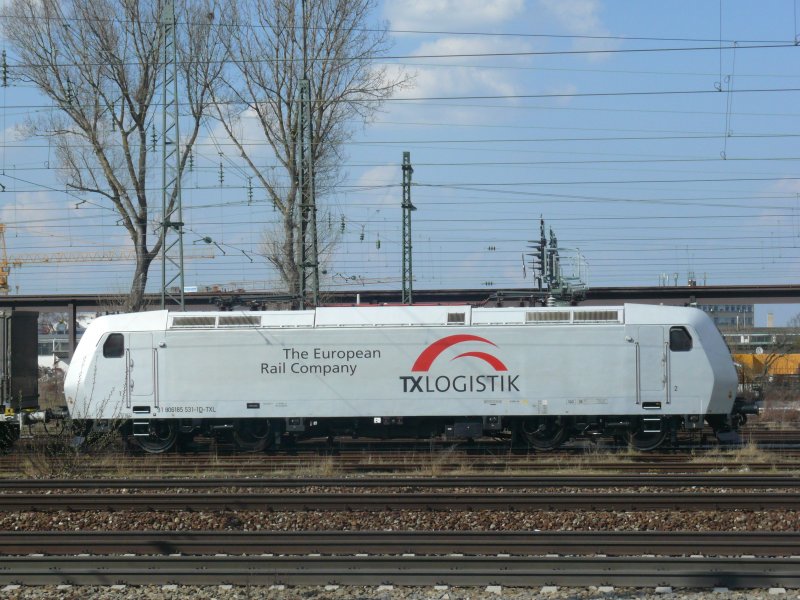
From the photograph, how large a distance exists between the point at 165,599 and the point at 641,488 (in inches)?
320

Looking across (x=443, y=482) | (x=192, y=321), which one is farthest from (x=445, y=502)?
(x=192, y=321)

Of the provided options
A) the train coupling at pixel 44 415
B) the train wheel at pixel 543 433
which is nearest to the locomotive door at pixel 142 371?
the train coupling at pixel 44 415

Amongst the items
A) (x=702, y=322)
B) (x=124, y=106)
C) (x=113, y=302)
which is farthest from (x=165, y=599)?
(x=113, y=302)

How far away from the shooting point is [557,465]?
16.7 m

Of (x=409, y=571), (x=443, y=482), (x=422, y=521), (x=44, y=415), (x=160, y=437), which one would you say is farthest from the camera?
(x=44, y=415)

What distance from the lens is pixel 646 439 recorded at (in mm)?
18469

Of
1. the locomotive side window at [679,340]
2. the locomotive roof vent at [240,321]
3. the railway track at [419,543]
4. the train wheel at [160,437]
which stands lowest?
the train wheel at [160,437]

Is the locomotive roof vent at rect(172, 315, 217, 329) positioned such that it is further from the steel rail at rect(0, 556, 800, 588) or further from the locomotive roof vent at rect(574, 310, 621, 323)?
the steel rail at rect(0, 556, 800, 588)

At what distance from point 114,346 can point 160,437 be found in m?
2.21

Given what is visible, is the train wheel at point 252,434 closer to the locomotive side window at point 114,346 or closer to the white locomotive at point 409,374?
the white locomotive at point 409,374

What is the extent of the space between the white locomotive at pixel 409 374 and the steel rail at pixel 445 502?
587cm

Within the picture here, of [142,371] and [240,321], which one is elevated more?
[240,321]

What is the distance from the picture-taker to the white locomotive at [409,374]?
18031 millimetres

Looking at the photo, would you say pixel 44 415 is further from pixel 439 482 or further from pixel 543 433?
pixel 543 433
